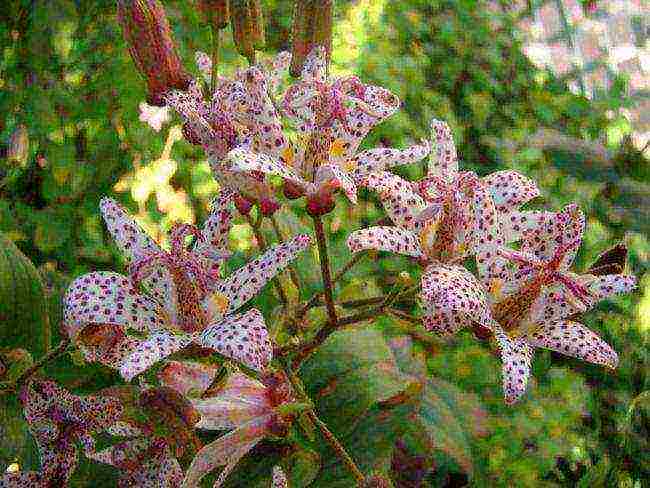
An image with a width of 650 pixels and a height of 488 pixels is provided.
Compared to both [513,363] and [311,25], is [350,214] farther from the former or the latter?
[513,363]

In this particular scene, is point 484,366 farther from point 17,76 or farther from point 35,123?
point 17,76

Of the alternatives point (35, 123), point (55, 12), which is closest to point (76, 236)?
point (35, 123)

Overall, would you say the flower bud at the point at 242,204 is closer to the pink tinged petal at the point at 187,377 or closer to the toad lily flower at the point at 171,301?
the toad lily flower at the point at 171,301

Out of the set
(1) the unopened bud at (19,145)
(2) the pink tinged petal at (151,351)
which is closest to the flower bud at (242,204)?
(2) the pink tinged petal at (151,351)

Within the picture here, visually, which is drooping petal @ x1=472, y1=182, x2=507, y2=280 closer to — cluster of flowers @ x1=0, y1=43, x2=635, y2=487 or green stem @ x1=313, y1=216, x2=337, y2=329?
cluster of flowers @ x1=0, y1=43, x2=635, y2=487

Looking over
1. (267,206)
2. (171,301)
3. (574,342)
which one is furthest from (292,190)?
(574,342)

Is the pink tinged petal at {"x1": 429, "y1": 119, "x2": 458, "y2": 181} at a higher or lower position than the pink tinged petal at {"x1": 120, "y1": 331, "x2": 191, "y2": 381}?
higher

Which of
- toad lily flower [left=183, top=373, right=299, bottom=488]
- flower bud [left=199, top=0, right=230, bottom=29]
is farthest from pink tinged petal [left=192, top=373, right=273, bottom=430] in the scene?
flower bud [left=199, top=0, right=230, bottom=29]
